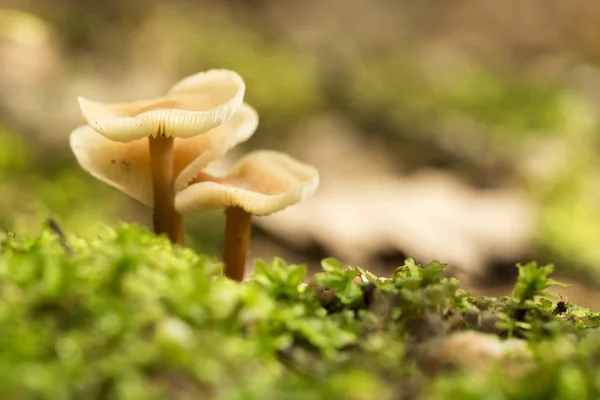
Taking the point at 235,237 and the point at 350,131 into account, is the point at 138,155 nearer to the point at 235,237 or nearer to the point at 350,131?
the point at 235,237

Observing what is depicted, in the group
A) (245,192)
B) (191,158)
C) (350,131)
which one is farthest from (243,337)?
(350,131)

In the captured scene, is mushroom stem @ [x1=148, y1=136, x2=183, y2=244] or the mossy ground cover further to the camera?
mushroom stem @ [x1=148, y1=136, x2=183, y2=244]

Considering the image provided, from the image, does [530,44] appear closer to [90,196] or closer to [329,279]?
[90,196]

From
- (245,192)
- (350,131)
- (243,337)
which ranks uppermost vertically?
(350,131)

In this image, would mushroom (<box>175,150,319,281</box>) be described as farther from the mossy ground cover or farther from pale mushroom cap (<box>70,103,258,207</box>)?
the mossy ground cover

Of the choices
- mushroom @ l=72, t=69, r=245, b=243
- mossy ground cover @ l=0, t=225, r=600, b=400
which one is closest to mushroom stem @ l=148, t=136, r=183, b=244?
mushroom @ l=72, t=69, r=245, b=243

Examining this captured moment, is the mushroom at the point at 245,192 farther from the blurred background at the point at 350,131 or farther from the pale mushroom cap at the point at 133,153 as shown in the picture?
the blurred background at the point at 350,131
